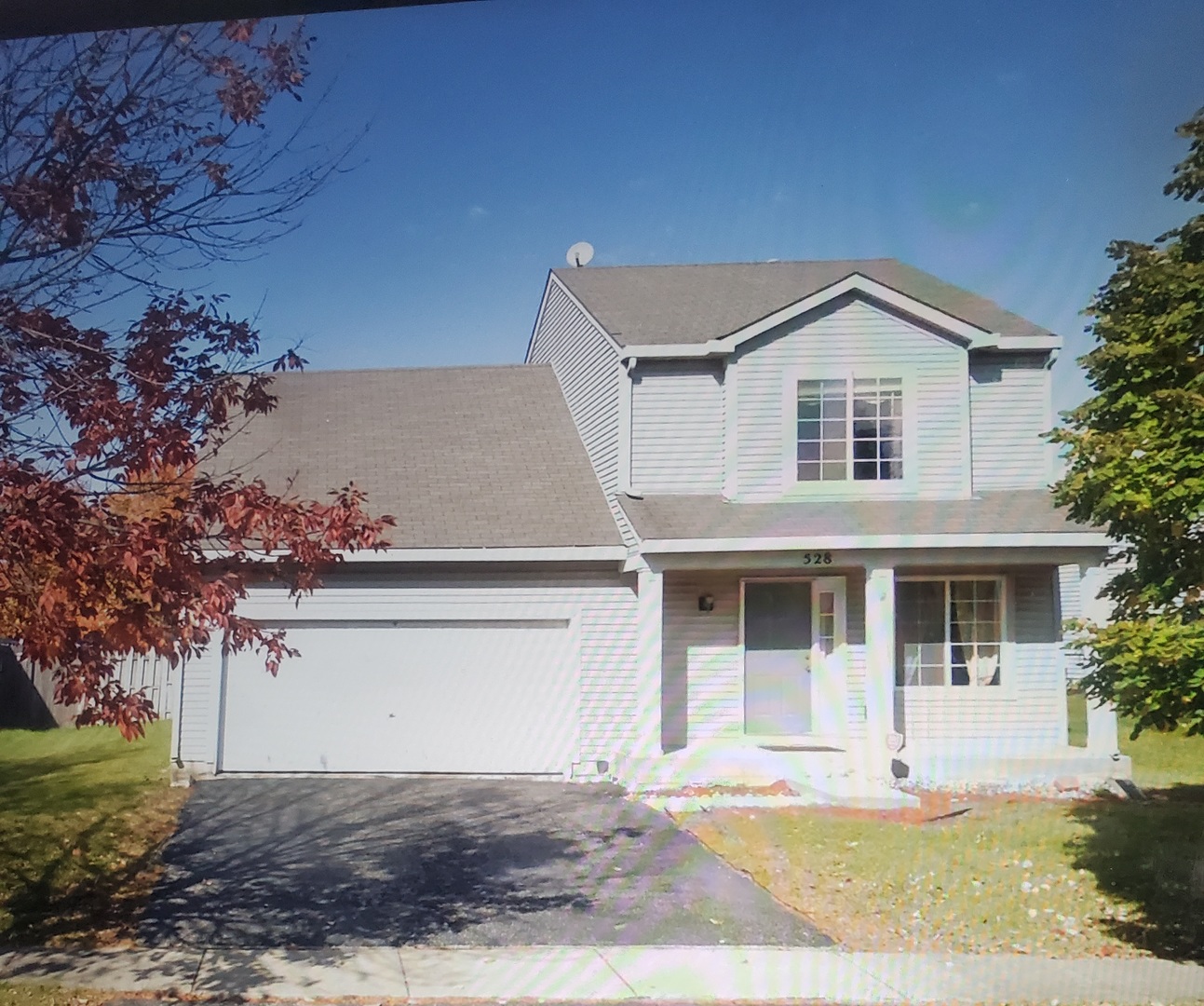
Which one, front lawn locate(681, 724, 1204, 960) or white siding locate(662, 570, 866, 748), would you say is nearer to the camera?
front lawn locate(681, 724, 1204, 960)

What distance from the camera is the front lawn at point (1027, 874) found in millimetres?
2918

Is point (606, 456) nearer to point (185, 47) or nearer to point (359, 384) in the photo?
point (359, 384)

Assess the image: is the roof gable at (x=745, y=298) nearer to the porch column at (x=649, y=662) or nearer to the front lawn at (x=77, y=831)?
the porch column at (x=649, y=662)

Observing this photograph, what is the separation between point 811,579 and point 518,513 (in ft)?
6.47

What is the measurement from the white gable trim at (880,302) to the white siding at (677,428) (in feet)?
0.43

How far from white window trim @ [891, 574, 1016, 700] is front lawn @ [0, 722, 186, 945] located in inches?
131

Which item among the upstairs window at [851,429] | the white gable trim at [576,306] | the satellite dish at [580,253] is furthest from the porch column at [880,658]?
the satellite dish at [580,253]

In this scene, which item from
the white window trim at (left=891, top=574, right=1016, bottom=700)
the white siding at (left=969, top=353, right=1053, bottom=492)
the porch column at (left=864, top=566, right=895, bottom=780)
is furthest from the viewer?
the porch column at (left=864, top=566, right=895, bottom=780)

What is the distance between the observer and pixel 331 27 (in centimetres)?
304

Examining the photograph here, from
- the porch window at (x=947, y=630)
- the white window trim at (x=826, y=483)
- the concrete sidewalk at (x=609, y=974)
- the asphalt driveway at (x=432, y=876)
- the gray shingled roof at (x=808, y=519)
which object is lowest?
the concrete sidewalk at (x=609, y=974)

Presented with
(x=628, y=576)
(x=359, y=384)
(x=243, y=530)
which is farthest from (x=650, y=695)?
(x=243, y=530)

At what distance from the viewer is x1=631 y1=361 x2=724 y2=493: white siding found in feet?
16.3

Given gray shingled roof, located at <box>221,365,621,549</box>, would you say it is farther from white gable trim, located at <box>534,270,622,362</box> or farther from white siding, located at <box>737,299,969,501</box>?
white siding, located at <box>737,299,969,501</box>

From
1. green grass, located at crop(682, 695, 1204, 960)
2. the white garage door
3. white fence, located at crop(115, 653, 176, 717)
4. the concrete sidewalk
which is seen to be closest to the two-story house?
the white garage door
